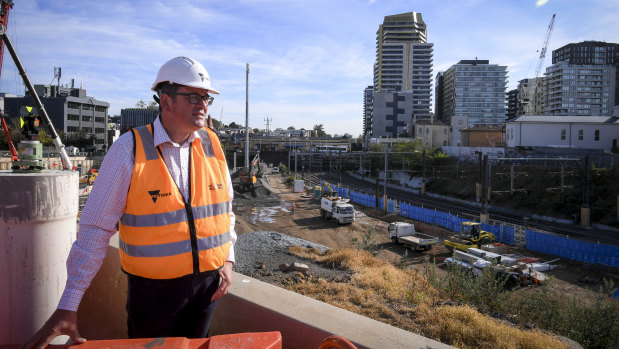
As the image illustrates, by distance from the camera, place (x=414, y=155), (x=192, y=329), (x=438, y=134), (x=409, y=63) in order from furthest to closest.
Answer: (x=409, y=63) → (x=438, y=134) → (x=414, y=155) → (x=192, y=329)

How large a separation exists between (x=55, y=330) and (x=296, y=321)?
1.33 metres

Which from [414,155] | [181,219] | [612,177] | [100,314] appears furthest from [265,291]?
[414,155]

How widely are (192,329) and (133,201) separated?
2.81ft

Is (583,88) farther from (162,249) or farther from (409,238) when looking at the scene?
(162,249)

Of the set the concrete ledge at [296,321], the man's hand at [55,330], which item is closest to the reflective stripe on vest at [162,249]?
the man's hand at [55,330]

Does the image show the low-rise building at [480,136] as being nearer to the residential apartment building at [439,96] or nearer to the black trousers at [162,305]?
the black trousers at [162,305]

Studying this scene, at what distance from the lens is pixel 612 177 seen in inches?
1638

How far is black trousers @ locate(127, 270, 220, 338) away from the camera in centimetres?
238

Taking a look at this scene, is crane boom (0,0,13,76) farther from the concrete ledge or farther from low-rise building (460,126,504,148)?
low-rise building (460,126,504,148)

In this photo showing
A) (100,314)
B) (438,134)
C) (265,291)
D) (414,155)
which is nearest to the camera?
(265,291)

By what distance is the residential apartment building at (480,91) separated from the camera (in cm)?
14662

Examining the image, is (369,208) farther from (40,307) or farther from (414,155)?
(40,307)

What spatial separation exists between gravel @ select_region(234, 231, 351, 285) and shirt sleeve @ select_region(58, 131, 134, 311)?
259 inches

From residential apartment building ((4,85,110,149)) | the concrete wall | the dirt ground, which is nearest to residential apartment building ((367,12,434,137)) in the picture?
residential apartment building ((4,85,110,149))
